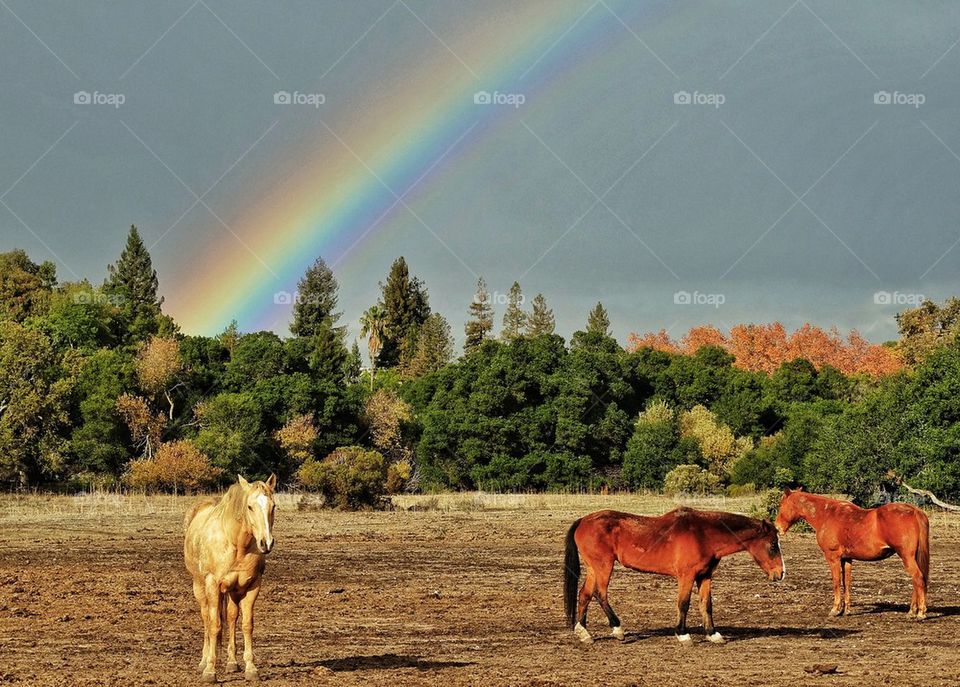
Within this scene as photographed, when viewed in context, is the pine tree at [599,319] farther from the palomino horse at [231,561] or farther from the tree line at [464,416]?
the palomino horse at [231,561]

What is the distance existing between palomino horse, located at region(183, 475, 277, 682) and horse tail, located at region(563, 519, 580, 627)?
479 centimetres

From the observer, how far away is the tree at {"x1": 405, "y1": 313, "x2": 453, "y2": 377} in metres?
115

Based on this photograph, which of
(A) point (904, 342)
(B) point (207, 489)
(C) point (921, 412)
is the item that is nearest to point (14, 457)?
(B) point (207, 489)

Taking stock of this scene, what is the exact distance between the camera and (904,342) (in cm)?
8075

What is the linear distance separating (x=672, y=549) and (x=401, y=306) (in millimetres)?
119552

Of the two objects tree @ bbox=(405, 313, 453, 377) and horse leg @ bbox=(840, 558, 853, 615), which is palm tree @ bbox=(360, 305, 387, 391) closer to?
tree @ bbox=(405, 313, 453, 377)

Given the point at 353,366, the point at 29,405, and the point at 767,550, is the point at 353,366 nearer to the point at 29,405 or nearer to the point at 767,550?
the point at 29,405

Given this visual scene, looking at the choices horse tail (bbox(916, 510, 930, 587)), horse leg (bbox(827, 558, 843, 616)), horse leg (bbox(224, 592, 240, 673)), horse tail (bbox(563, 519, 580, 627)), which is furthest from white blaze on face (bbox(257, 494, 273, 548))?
horse tail (bbox(916, 510, 930, 587))

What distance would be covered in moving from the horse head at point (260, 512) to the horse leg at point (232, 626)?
80cm

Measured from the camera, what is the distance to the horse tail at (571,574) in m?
15.9

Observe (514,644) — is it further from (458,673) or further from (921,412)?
(921,412)

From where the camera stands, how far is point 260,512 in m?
11.9

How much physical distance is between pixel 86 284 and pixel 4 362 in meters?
46.9

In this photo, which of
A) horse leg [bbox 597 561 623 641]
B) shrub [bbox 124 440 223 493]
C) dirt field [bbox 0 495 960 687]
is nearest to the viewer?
dirt field [bbox 0 495 960 687]
